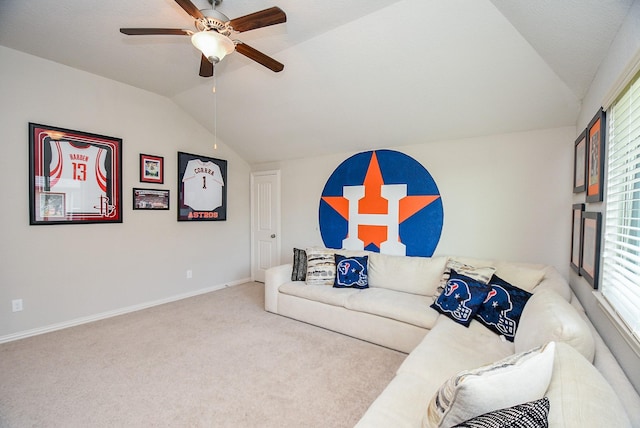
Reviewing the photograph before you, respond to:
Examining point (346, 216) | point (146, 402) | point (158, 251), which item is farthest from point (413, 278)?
point (158, 251)

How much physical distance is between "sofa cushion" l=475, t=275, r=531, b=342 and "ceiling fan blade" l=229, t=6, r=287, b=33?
243 cm

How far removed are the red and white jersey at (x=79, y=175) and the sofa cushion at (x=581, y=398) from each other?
4.13 metres

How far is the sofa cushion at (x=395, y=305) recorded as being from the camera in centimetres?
247

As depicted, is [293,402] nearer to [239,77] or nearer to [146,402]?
[146,402]

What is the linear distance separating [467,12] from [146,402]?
133 inches

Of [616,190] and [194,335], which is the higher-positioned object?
[616,190]

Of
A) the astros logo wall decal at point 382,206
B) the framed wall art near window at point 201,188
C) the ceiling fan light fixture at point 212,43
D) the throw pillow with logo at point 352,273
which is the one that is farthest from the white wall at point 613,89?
the framed wall art near window at point 201,188

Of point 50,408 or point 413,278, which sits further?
point 413,278

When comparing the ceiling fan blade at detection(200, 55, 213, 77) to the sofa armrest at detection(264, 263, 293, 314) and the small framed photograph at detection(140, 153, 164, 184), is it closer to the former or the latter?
the small framed photograph at detection(140, 153, 164, 184)

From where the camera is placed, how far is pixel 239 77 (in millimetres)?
3123

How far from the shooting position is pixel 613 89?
1430 millimetres

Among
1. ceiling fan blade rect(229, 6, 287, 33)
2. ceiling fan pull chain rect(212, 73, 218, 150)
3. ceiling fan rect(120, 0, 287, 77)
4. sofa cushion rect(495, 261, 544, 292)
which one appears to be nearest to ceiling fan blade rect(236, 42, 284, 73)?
ceiling fan rect(120, 0, 287, 77)

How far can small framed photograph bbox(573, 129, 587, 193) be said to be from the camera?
213 cm

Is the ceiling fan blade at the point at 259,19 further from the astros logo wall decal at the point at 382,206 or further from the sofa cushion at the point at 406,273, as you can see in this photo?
the sofa cushion at the point at 406,273
